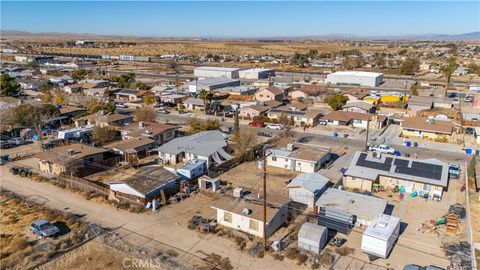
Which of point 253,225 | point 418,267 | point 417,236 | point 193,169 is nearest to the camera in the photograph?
point 418,267

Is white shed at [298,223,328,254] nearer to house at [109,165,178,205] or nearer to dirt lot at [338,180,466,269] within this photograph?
dirt lot at [338,180,466,269]

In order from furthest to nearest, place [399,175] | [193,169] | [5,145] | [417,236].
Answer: [5,145], [193,169], [399,175], [417,236]

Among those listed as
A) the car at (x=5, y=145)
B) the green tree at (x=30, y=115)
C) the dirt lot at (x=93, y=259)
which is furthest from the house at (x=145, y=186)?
the green tree at (x=30, y=115)

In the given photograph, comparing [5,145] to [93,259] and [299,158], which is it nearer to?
[93,259]

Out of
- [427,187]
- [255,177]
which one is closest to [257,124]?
[255,177]

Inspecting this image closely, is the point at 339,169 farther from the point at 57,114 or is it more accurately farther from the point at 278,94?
the point at 57,114

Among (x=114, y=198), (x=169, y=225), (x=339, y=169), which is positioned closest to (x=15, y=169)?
(x=114, y=198)
